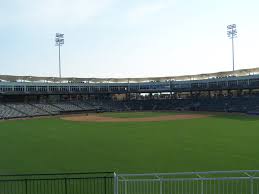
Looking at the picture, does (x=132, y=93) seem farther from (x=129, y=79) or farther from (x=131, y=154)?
(x=131, y=154)

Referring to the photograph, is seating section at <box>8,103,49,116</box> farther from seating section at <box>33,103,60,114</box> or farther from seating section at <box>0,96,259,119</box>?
seating section at <box>33,103,60,114</box>

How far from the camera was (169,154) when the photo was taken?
23.3 m

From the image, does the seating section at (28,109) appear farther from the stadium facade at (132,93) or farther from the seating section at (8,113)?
the seating section at (8,113)

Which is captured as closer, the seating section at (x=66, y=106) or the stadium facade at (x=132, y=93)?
the stadium facade at (x=132, y=93)

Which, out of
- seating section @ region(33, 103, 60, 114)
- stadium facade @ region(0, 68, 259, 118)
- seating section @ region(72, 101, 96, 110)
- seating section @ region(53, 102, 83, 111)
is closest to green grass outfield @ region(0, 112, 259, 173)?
stadium facade @ region(0, 68, 259, 118)

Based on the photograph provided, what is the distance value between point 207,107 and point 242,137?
179 feet

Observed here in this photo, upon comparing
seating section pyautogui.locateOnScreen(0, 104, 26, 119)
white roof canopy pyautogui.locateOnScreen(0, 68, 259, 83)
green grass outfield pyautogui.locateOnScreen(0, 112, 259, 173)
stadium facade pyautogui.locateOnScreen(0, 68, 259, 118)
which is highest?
white roof canopy pyautogui.locateOnScreen(0, 68, 259, 83)

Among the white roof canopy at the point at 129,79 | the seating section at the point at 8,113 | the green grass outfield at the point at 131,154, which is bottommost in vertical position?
the green grass outfield at the point at 131,154

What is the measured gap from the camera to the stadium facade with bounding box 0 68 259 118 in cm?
8044

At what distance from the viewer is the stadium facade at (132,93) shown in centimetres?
8044

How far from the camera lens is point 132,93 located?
109000 mm

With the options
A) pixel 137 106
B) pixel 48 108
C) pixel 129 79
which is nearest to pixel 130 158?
pixel 48 108

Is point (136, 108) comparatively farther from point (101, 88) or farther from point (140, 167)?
point (140, 167)

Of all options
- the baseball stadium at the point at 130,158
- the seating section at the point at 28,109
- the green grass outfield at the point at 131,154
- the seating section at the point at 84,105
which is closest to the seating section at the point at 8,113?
the baseball stadium at the point at 130,158
